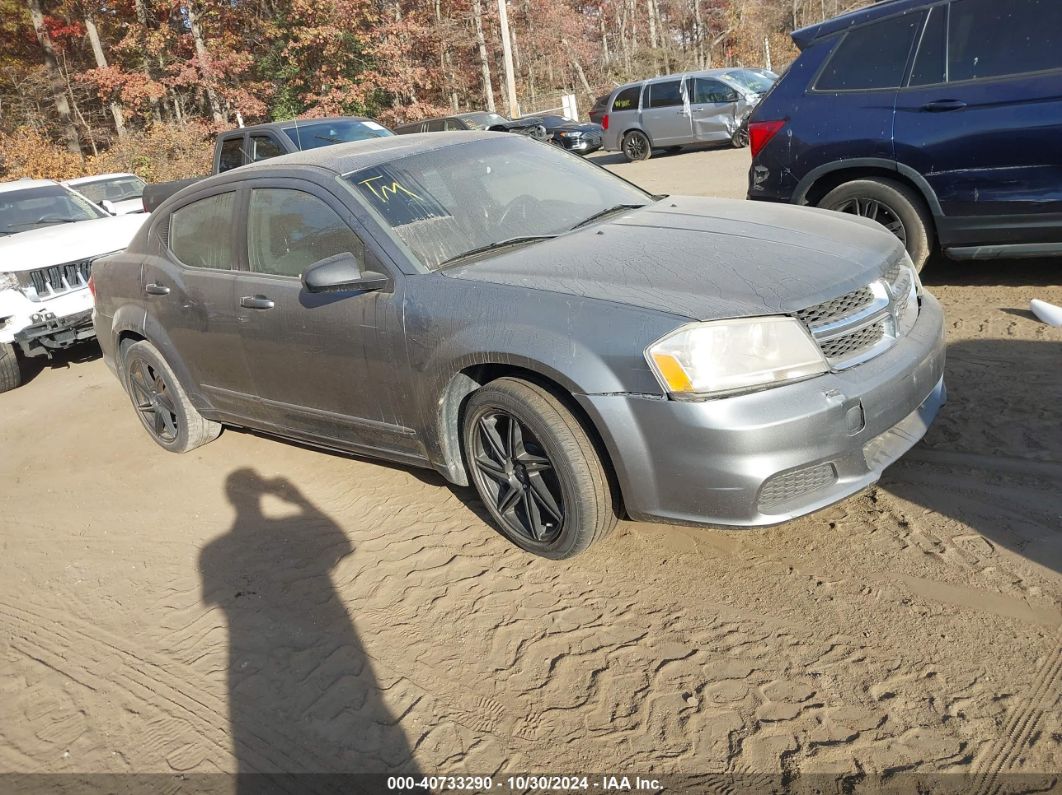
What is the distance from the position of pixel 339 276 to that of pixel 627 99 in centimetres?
1722

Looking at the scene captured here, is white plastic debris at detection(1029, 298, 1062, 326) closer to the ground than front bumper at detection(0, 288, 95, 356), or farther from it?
closer to the ground

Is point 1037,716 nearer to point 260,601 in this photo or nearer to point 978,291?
point 260,601

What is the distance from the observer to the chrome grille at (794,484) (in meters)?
2.86

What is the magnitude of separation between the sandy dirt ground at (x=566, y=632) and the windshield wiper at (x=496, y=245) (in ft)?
3.97

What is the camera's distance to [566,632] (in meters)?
3.04

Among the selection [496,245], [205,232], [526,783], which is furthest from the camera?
[205,232]

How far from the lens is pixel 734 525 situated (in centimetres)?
292

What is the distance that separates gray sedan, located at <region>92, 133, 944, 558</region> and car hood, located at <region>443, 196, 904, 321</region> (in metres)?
0.01

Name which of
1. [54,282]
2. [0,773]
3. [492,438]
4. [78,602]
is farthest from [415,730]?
[54,282]

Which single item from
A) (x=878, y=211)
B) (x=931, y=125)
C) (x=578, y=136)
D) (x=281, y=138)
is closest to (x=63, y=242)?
(x=281, y=138)

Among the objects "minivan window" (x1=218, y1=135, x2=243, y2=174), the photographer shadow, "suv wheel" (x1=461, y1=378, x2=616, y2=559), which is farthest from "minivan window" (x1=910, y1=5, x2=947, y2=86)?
"minivan window" (x1=218, y1=135, x2=243, y2=174)

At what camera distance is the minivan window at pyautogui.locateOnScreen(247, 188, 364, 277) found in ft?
12.5

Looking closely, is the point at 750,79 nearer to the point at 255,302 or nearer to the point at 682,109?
the point at 682,109

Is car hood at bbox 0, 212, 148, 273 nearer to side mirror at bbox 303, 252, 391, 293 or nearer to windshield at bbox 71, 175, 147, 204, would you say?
side mirror at bbox 303, 252, 391, 293
